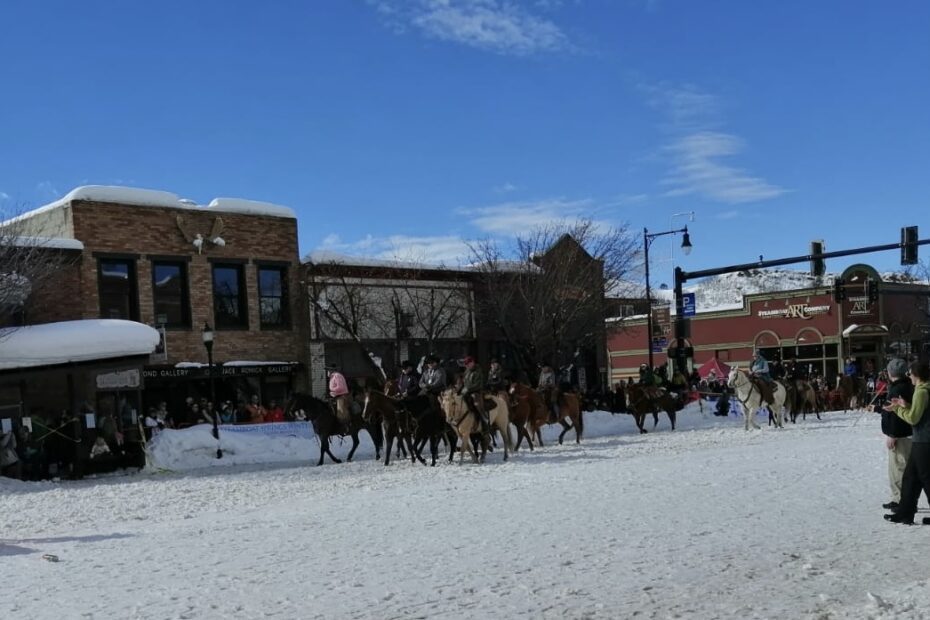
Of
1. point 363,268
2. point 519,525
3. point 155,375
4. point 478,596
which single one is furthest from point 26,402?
point 478,596

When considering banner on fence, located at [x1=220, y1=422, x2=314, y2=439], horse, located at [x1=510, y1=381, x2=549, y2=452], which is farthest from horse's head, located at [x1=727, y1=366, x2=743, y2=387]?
banner on fence, located at [x1=220, y1=422, x2=314, y2=439]

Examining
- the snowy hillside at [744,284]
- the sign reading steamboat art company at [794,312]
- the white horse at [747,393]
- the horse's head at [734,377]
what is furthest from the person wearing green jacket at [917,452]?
the snowy hillside at [744,284]

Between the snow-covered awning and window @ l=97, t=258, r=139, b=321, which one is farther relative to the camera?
the snow-covered awning

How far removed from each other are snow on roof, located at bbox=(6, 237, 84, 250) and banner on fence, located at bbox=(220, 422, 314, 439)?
6915mm

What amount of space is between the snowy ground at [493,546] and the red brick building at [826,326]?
35231mm

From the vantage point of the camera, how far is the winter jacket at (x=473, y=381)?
61.9ft

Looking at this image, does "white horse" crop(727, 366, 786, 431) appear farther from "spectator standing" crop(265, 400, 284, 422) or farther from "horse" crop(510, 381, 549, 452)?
"spectator standing" crop(265, 400, 284, 422)

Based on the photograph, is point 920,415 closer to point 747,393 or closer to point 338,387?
point 338,387

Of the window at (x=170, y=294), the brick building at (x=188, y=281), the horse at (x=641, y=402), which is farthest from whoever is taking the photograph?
the window at (x=170, y=294)

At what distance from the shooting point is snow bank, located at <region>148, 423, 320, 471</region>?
22.5 metres

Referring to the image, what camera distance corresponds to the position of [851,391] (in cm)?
3772

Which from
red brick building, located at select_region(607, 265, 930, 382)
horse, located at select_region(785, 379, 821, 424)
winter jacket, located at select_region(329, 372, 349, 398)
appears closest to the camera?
winter jacket, located at select_region(329, 372, 349, 398)

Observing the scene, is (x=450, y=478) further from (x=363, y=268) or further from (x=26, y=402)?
(x=363, y=268)

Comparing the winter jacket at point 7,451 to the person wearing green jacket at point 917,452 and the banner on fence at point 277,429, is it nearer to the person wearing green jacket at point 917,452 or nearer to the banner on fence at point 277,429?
the banner on fence at point 277,429
